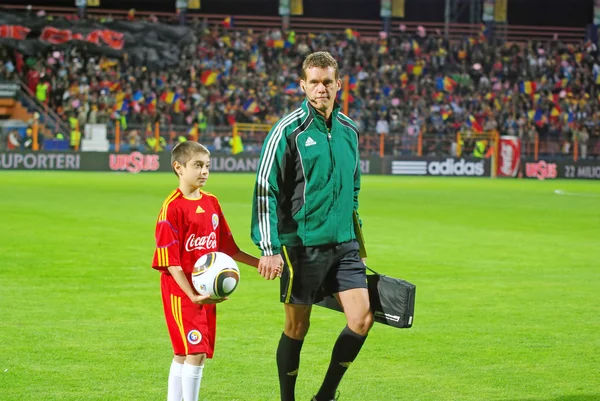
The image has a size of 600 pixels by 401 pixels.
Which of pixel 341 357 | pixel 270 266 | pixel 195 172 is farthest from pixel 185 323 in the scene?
pixel 341 357

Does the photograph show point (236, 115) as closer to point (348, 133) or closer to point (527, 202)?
point (527, 202)

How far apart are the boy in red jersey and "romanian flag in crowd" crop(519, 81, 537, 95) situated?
46226 mm

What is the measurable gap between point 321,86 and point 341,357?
5.06ft

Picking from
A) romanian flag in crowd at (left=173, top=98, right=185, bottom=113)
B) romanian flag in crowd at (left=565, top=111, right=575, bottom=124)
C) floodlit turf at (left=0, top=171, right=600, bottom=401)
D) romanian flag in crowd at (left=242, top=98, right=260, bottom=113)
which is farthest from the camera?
romanian flag in crowd at (left=565, top=111, right=575, bottom=124)

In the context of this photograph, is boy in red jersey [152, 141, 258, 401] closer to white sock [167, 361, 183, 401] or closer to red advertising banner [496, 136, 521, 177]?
white sock [167, 361, 183, 401]

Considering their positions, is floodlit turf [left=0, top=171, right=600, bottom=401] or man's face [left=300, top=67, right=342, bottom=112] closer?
man's face [left=300, top=67, right=342, bottom=112]

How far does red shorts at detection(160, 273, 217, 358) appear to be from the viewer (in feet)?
17.4

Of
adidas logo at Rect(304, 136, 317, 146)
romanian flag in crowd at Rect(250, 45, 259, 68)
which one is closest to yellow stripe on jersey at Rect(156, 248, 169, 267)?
adidas logo at Rect(304, 136, 317, 146)

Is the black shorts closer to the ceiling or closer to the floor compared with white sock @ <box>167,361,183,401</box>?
closer to the ceiling

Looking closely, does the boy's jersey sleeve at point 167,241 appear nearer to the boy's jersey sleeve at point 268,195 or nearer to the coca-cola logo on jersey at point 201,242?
the coca-cola logo on jersey at point 201,242

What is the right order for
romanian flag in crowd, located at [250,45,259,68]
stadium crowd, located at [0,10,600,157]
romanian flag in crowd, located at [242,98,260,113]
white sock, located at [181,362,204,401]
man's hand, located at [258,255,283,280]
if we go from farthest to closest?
romanian flag in crowd, located at [250,45,259,68] → romanian flag in crowd, located at [242,98,260,113] → stadium crowd, located at [0,10,600,157] → man's hand, located at [258,255,283,280] → white sock, located at [181,362,204,401]

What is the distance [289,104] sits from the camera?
4488 centimetres

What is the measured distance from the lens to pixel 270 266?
18.3 feet

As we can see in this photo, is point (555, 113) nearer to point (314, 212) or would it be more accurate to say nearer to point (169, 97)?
point (169, 97)
